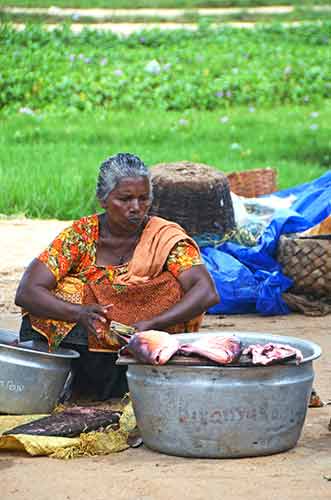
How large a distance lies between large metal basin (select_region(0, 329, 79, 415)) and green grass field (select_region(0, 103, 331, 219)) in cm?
474

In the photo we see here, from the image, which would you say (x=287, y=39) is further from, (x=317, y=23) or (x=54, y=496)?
(x=54, y=496)

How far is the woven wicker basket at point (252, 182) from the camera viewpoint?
9289 millimetres

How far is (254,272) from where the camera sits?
7.11 metres

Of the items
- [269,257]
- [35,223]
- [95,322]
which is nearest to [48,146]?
[35,223]

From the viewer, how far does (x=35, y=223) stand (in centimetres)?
923

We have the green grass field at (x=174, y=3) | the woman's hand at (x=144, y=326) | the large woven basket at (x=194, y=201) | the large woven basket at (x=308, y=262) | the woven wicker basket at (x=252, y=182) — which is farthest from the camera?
the green grass field at (x=174, y=3)

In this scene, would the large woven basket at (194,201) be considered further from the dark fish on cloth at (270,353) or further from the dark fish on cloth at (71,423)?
the dark fish on cloth at (270,353)

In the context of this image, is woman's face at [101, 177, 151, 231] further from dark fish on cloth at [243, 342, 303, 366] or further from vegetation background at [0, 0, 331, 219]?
vegetation background at [0, 0, 331, 219]

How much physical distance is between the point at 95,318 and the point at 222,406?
86cm

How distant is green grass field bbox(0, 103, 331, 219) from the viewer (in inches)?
388

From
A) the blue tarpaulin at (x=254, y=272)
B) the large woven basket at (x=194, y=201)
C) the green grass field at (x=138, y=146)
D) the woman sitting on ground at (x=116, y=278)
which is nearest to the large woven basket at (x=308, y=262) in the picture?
the blue tarpaulin at (x=254, y=272)

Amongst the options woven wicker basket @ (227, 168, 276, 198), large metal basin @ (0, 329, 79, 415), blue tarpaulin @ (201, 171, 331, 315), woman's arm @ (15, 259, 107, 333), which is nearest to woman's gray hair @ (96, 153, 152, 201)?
woman's arm @ (15, 259, 107, 333)

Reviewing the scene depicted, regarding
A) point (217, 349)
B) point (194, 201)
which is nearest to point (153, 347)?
point (217, 349)

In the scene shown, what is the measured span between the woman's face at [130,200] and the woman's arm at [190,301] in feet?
0.98
